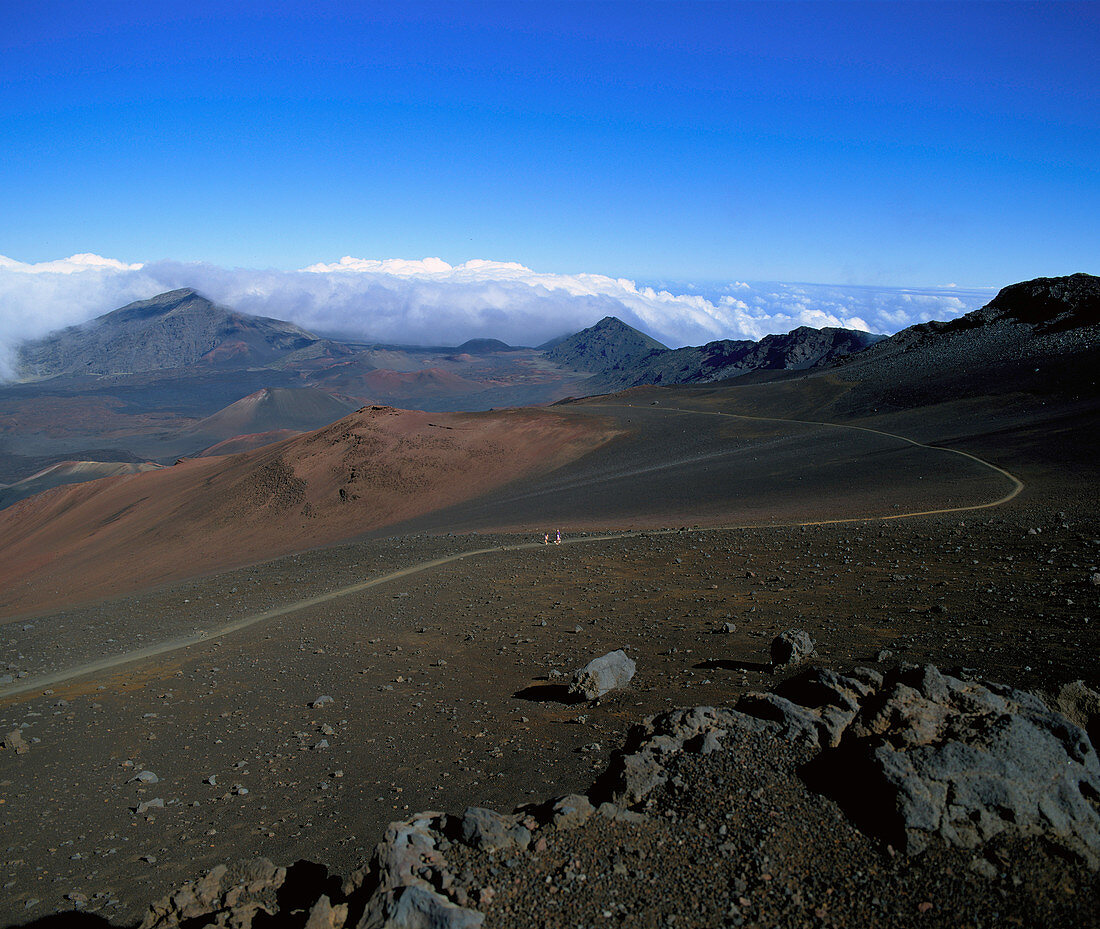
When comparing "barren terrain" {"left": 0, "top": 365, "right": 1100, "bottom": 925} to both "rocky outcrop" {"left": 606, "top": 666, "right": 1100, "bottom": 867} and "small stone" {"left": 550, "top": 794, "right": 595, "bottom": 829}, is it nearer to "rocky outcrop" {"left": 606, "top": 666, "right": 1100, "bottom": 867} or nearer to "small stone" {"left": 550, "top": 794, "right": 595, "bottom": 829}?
"rocky outcrop" {"left": 606, "top": 666, "right": 1100, "bottom": 867}

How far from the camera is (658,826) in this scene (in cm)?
450

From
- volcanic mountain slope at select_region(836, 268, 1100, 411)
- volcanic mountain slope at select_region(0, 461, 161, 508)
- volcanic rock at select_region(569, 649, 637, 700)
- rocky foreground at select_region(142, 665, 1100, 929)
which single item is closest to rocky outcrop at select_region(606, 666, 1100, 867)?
rocky foreground at select_region(142, 665, 1100, 929)

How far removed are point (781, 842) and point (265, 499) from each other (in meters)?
32.1

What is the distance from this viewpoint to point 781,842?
428cm

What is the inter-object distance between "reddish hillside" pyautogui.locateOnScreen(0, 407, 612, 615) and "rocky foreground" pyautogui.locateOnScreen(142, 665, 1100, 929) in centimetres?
2368

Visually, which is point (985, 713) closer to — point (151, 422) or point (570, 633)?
point (570, 633)

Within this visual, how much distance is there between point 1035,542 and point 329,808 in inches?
498

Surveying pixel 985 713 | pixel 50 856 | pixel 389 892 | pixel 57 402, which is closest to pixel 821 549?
pixel 985 713

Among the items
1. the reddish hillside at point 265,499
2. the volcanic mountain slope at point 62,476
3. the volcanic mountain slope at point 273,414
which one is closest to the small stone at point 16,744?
the reddish hillside at point 265,499

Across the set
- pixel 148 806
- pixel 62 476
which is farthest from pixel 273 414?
pixel 148 806

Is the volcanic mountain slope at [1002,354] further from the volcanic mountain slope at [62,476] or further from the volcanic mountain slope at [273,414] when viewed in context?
the volcanic mountain slope at [273,414]

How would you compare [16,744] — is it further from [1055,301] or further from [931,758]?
[1055,301]

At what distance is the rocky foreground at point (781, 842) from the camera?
386 cm

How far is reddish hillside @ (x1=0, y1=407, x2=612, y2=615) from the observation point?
2766 cm
